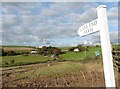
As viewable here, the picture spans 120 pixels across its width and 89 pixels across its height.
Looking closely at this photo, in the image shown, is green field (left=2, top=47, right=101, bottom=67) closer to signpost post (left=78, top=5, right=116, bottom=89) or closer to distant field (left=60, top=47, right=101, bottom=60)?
distant field (left=60, top=47, right=101, bottom=60)

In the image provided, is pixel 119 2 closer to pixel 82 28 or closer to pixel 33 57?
pixel 82 28

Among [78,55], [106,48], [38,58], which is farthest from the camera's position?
[38,58]

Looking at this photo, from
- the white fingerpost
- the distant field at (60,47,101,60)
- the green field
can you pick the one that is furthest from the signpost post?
the green field

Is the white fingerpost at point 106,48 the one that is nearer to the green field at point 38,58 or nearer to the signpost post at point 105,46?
the signpost post at point 105,46

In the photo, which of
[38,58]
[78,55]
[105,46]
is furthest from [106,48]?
[38,58]

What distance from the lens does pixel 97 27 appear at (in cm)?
148

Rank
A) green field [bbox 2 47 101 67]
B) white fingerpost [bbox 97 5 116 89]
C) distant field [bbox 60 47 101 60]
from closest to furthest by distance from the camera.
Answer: white fingerpost [bbox 97 5 116 89] < distant field [bbox 60 47 101 60] < green field [bbox 2 47 101 67]

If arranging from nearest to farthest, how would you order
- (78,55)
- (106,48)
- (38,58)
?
(106,48)
(78,55)
(38,58)

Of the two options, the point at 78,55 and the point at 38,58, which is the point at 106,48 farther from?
the point at 38,58

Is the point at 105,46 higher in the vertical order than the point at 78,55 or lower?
higher

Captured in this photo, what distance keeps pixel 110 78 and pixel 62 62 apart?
15.3 feet

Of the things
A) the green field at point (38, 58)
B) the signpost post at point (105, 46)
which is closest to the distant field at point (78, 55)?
the green field at point (38, 58)

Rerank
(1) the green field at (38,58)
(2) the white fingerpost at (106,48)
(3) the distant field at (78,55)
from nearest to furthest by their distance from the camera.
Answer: (2) the white fingerpost at (106,48) < (3) the distant field at (78,55) < (1) the green field at (38,58)

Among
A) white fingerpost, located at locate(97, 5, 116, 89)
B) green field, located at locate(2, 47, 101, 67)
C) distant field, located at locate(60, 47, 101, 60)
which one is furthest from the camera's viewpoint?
green field, located at locate(2, 47, 101, 67)
